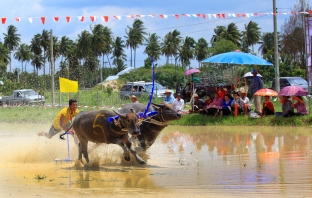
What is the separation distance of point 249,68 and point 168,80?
14.3m

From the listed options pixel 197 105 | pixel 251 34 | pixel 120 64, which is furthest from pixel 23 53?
pixel 197 105

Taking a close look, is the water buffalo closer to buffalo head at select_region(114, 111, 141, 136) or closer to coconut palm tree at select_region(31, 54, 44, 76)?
buffalo head at select_region(114, 111, 141, 136)

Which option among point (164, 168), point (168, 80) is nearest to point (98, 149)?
point (164, 168)

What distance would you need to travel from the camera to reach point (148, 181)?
31.4 feet

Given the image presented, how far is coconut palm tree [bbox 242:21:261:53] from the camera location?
240ft

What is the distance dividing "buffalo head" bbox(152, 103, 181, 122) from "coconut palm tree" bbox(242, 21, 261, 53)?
62767 mm

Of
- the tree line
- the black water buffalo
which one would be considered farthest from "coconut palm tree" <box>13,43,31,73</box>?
the black water buffalo

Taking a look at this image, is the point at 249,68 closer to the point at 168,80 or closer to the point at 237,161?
the point at 168,80

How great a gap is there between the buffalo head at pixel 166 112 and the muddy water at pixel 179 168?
929mm

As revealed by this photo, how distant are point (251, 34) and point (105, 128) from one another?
64.0 metres

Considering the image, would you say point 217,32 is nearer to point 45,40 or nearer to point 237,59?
point 45,40

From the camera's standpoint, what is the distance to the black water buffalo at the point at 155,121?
1202cm

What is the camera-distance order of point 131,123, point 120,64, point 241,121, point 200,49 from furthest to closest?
point 120,64 → point 200,49 → point 241,121 → point 131,123

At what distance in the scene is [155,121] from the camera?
39.5ft
